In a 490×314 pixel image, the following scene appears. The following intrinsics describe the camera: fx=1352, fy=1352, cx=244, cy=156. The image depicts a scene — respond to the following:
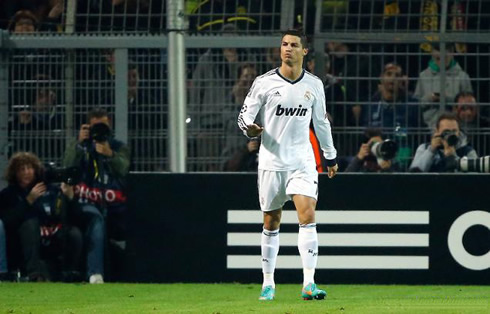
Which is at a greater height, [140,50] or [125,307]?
[140,50]

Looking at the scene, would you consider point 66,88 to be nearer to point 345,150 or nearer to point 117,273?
point 117,273

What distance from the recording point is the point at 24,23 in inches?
558

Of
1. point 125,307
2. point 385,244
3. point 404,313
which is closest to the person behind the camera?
point 404,313

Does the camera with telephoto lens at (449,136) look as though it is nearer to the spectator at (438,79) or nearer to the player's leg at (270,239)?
the spectator at (438,79)

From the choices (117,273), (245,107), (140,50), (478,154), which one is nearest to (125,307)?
(245,107)

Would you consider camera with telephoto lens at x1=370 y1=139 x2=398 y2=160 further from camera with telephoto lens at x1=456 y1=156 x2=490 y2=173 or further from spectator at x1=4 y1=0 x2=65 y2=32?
spectator at x1=4 y1=0 x2=65 y2=32

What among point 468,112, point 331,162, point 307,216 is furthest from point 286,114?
point 468,112

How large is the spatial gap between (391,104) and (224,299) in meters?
3.39

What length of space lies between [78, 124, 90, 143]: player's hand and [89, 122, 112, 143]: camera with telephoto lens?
37 mm

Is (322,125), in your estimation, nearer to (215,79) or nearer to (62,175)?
(215,79)

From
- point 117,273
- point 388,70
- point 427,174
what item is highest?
point 388,70

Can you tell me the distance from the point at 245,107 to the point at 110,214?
→ 3.42m

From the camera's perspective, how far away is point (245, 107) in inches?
412

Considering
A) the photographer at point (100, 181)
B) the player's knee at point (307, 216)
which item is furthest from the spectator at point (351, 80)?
the player's knee at point (307, 216)
